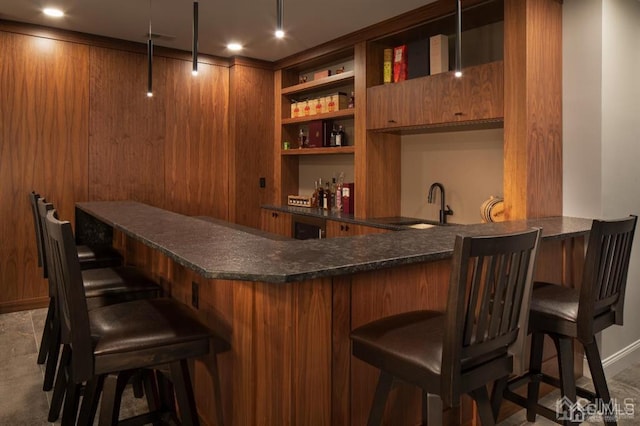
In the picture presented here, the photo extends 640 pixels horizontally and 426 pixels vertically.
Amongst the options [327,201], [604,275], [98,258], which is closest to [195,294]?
[98,258]

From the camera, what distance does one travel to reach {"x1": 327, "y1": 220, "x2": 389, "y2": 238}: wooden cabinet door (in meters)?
3.76

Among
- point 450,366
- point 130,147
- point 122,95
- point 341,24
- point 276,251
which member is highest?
point 341,24

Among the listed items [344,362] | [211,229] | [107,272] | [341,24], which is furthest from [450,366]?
[341,24]

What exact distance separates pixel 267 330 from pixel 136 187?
345 centimetres

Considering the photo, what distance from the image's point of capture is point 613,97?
287 centimetres

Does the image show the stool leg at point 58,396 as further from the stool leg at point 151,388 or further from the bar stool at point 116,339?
the bar stool at point 116,339

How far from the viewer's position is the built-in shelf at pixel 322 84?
4.33 m

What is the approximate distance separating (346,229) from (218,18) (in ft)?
6.61

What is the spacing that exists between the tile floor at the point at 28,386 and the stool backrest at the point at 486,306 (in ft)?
3.61

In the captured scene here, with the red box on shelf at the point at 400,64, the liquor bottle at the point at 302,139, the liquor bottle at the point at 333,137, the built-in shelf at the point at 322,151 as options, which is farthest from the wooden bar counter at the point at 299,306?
the liquor bottle at the point at 302,139

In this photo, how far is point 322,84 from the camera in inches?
181

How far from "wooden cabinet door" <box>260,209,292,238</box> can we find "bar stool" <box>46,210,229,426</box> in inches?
117

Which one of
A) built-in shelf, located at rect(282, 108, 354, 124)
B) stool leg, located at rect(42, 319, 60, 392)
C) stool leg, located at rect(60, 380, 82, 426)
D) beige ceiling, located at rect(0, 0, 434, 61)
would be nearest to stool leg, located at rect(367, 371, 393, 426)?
stool leg, located at rect(60, 380, 82, 426)

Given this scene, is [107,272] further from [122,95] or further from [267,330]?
[122,95]
